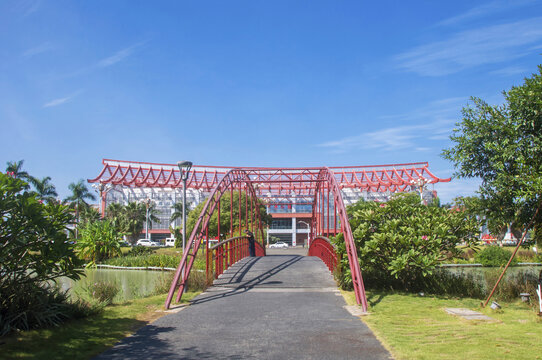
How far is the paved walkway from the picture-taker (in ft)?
22.2

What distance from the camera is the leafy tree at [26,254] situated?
7840 mm

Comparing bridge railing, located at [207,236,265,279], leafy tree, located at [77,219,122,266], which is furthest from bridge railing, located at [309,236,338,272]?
leafy tree, located at [77,219,122,266]

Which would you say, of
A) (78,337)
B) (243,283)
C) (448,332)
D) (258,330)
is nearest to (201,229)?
(243,283)

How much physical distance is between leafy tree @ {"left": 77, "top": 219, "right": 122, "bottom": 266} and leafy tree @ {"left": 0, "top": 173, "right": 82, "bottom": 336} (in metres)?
28.4

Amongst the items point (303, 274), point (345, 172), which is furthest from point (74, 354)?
point (345, 172)

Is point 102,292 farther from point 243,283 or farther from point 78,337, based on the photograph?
point 78,337

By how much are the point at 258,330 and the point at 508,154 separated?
29.0 ft

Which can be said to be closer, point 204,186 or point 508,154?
point 508,154

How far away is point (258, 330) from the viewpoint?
8.38 meters

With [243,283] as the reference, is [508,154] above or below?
above

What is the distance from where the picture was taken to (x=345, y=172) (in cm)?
9306

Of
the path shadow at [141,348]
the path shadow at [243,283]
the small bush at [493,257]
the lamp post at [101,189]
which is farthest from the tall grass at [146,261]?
the lamp post at [101,189]

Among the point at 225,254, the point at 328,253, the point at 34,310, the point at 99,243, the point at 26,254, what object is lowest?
the point at 34,310

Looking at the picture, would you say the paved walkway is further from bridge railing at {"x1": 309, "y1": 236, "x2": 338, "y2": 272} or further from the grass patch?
bridge railing at {"x1": 309, "y1": 236, "x2": 338, "y2": 272}
